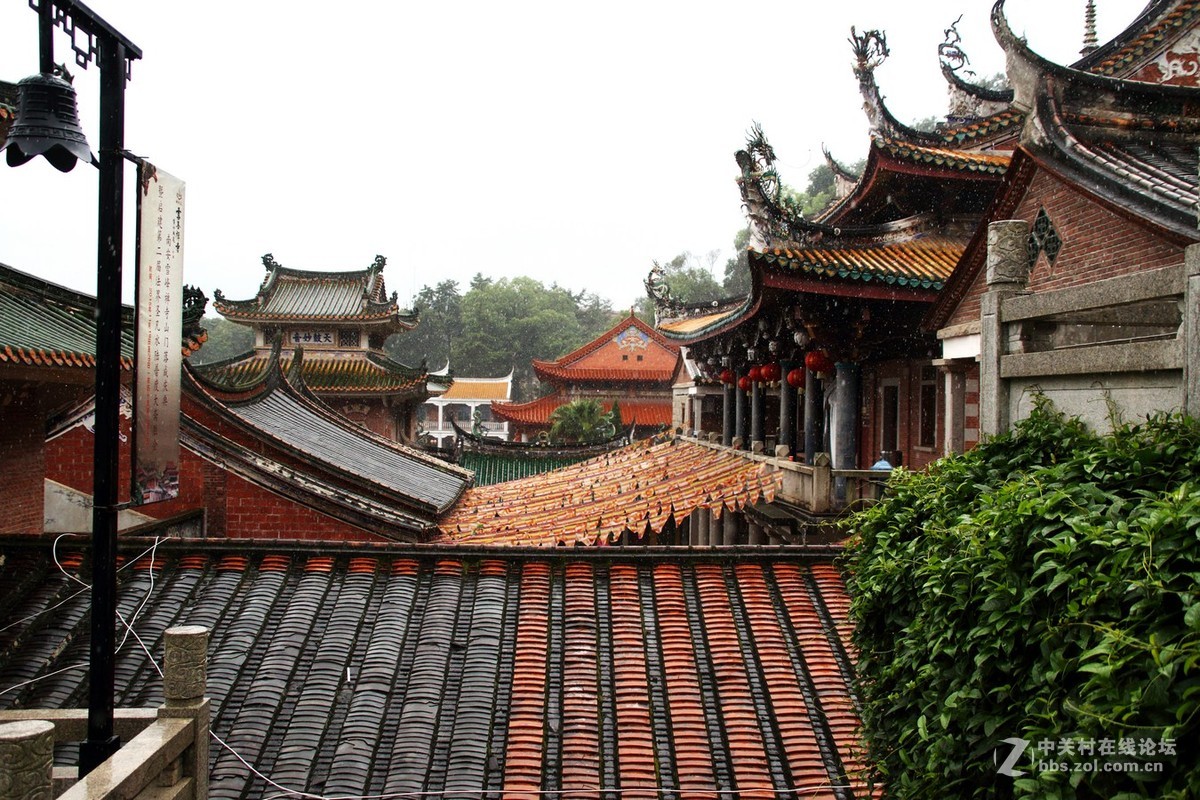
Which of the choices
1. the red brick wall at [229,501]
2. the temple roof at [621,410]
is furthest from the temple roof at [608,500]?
the temple roof at [621,410]

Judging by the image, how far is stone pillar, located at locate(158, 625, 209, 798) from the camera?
3.50m

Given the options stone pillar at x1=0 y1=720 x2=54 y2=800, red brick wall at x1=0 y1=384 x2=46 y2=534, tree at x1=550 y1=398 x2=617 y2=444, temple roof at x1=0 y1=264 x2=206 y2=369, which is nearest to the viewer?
stone pillar at x1=0 y1=720 x2=54 y2=800

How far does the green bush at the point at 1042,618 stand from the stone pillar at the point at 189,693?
2.81 meters

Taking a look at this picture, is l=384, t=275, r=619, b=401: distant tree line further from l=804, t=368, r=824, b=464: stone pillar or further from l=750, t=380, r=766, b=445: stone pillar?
l=804, t=368, r=824, b=464: stone pillar

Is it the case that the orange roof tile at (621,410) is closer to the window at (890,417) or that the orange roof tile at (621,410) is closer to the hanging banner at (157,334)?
the window at (890,417)

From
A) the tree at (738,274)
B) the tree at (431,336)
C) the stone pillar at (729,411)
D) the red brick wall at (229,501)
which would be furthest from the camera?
the tree at (431,336)

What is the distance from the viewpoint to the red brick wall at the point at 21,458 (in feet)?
25.4

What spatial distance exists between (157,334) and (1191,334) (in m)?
4.22

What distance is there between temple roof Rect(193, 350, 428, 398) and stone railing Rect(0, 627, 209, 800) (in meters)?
23.7

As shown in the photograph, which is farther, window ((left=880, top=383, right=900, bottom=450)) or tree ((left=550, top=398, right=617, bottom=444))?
tree ((left=550, top=398, right=617, bottom=444))

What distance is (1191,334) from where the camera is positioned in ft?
10.7

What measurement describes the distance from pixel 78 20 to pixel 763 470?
385 inches

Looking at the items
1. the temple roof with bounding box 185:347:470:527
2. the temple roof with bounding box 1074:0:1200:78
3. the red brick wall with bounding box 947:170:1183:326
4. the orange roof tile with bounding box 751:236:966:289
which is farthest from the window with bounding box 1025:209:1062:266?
the temple roof with bounding box 185:347:470:527

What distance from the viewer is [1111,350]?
369 cm
